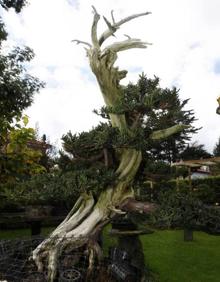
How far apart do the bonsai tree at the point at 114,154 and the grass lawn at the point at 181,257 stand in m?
1.65

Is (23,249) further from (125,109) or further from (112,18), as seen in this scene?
(112,18)

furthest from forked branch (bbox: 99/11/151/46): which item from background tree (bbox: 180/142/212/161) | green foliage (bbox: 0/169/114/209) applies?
background tree (bbox: 180/142/212/161)

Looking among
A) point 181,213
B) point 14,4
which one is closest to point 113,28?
point 181,213

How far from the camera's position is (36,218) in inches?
237

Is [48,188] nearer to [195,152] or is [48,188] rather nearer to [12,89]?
[12,89]

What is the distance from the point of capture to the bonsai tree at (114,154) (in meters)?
2.34

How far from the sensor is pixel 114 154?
8.96 ft

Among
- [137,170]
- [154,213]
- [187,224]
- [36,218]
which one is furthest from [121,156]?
[36,218]

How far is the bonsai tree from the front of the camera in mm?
2336

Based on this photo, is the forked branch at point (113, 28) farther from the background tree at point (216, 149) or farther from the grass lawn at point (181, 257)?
the background tree at point (216, 149)

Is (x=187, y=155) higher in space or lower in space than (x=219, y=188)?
higher

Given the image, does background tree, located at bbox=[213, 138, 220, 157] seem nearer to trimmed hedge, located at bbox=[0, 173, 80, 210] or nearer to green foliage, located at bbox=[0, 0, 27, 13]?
A: green foliage, located at bbox=[0, 0, 27, 13]

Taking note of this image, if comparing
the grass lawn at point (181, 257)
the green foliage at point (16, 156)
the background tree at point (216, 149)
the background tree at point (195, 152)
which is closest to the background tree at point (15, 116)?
the green foliage at point (16, 156)

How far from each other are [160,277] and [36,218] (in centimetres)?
267
